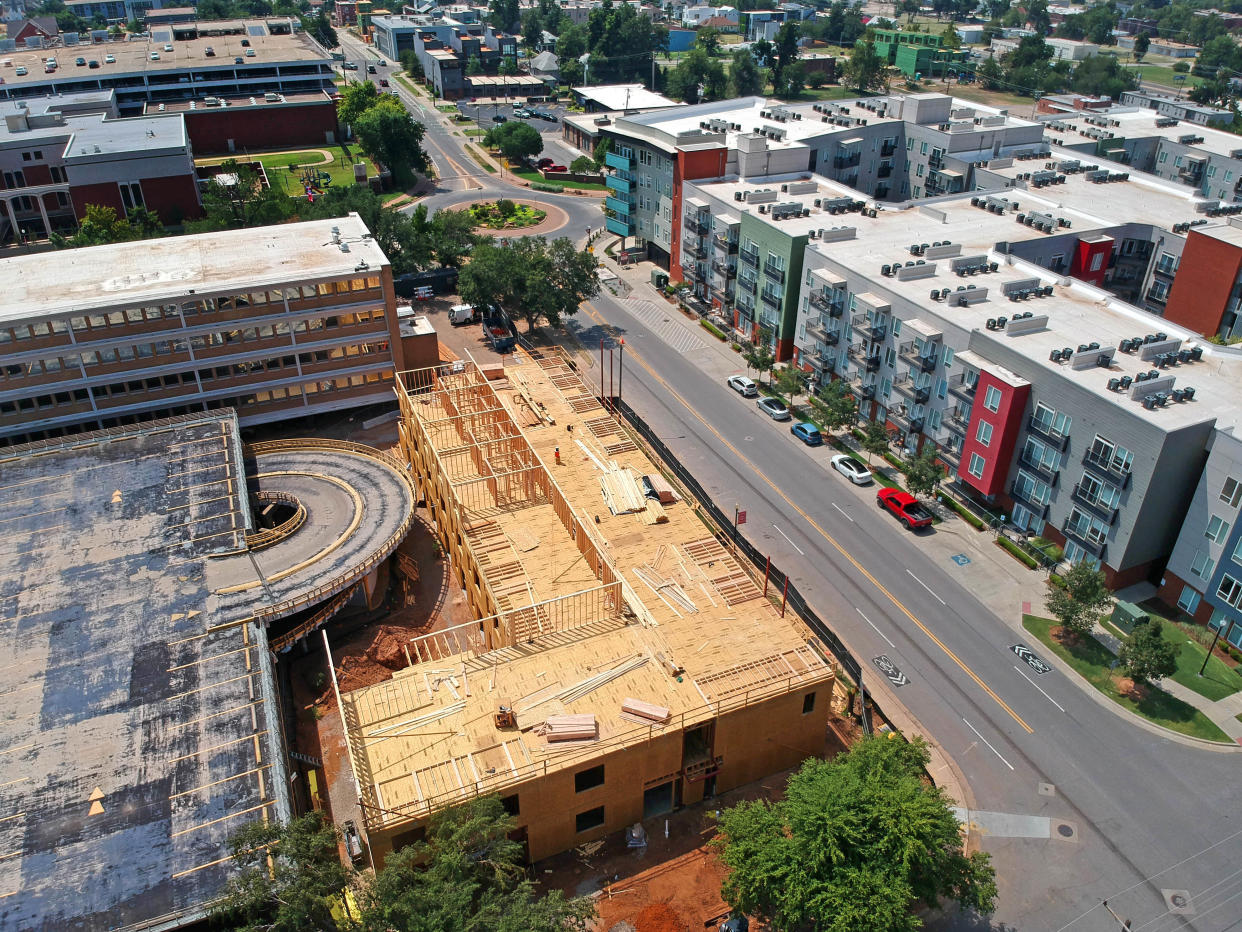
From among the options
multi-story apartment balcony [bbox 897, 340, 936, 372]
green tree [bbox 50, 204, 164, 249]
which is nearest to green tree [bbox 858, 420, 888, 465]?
multi-story apartment balcony [bbox 897, 340, 936, 372]

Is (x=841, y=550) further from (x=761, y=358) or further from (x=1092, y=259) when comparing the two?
(x=1092, y=259)

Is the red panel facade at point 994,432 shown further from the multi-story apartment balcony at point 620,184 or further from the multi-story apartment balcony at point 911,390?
the multi-story apartment balcony at point 620,184

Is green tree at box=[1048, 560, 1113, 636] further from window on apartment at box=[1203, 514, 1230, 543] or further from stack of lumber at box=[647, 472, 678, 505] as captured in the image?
stack of lumber at box=[647, 472, 678, 505]

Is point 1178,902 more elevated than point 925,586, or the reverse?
point 925,586

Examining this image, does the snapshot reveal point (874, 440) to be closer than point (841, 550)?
No

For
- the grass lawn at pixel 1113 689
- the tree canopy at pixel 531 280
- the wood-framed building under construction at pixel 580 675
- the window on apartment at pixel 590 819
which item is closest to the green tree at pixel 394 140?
the tree canopy at pixel 531 280

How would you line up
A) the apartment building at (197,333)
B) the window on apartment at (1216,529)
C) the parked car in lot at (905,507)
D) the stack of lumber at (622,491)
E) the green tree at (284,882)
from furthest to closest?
the apartment building at (197,333), the parked car in lot at (905,507), the stack of lumber at (622,491), the window on apartment at (1216,529), the green tree at (284,882)

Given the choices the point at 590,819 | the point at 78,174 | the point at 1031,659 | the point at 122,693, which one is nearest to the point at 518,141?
the point at 78,174

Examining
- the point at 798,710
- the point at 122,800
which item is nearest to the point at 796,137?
the point at 798,710
